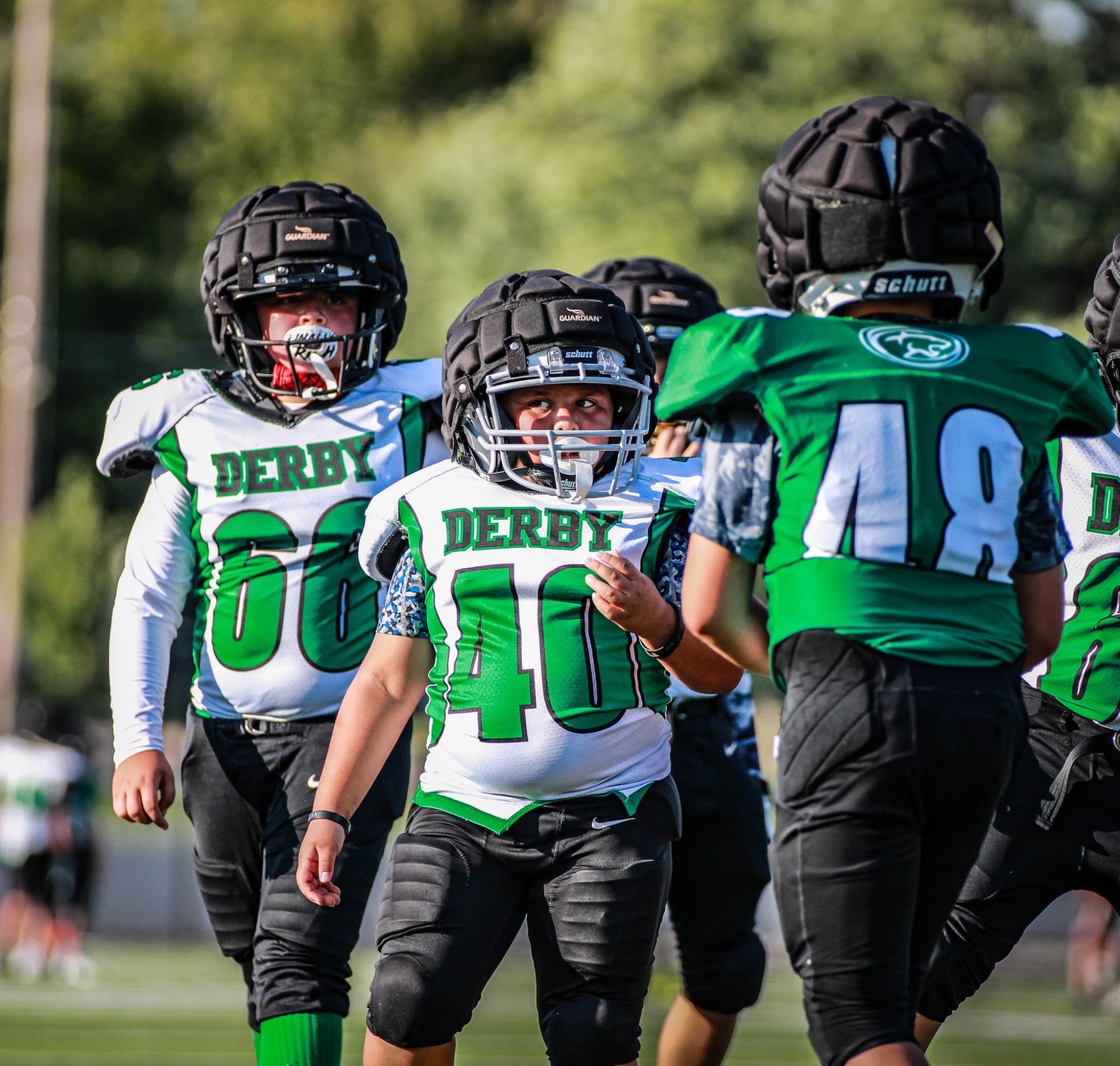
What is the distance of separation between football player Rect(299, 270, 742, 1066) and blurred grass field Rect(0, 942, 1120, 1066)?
227 inches

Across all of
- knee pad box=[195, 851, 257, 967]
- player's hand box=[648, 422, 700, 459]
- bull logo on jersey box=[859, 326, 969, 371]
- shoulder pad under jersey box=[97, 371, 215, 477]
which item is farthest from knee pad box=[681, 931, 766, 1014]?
bull logo on jersey box=[859, 326, 969, 371]

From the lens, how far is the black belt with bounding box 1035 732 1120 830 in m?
3.71

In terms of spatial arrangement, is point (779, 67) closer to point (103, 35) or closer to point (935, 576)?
point (935, 576)

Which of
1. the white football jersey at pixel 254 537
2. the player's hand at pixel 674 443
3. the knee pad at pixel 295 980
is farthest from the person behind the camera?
the player's hand at pixel 674 443

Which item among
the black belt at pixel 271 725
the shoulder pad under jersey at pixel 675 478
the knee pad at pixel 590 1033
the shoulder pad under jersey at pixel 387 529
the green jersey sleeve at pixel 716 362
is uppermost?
the green jersey sleeve at pixel 716 362

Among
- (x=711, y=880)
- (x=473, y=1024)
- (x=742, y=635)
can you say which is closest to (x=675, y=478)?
(x=742, y=635)

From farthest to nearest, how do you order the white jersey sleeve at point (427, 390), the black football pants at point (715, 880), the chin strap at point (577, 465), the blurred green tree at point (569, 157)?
1. the blurred green tree at point (569, 157)
2. the black football pants at point (715, 880)
3. the white jersey sleeve at point (427, 390)
4. the chin strap at point (577, 465)

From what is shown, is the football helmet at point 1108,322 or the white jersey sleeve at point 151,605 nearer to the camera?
the football helmet at point 1108,322

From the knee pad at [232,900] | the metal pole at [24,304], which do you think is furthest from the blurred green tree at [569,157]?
the knee pad at [232,900]

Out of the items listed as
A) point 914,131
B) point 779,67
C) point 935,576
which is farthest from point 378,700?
point 779,67

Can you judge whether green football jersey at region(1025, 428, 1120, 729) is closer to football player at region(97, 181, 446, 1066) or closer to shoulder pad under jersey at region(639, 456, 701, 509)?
shoulder pad under jersey at region(639, 456, 701, 509)

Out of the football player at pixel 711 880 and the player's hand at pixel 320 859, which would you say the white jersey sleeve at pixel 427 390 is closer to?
the football player at pixel 711 880

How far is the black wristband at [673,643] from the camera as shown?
10.9 ft

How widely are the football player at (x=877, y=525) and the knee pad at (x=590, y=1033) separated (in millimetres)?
629
